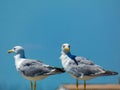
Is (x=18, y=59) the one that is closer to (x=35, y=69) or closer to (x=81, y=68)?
(x=35, y=69)

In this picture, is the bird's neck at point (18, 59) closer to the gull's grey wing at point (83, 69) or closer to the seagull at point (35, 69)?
the seagull at point (35, 69)

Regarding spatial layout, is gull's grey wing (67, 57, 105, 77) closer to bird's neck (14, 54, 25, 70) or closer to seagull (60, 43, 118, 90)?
seagull (60, 43, 118, 90)

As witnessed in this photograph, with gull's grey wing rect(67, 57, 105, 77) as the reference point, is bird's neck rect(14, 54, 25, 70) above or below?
above

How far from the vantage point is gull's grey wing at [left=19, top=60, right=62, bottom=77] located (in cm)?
124

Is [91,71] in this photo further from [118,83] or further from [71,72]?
[118,83]

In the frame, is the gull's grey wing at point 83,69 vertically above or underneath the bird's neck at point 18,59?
underneath

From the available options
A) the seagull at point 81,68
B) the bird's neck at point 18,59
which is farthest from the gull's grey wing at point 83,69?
the bird's neck at point 18,59

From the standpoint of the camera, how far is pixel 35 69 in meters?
1.25

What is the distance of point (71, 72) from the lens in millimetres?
1265

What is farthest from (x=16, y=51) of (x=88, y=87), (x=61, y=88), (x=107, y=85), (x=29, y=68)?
(x=107, y=85)

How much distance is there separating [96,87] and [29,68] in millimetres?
508

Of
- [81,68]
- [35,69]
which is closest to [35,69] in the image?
[35,69]

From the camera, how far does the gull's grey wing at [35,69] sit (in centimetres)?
124

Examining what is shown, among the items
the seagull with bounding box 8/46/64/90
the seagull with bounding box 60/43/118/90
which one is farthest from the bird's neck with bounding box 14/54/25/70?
the seagull with bounding box 60/43/118/90
